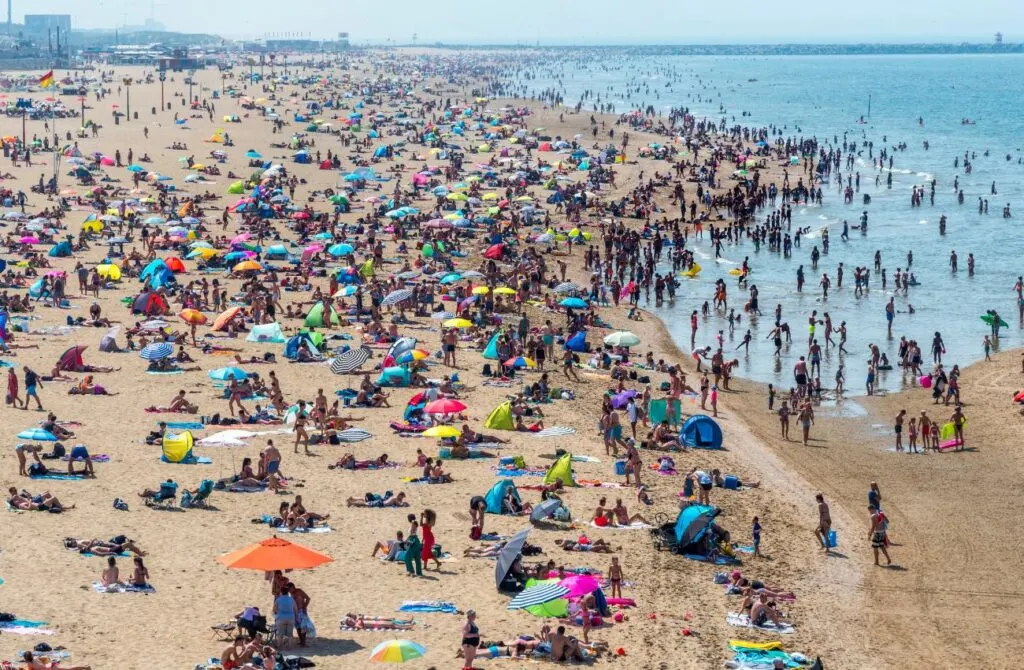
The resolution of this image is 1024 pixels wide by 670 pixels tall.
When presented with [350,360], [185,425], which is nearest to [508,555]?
[185,425]

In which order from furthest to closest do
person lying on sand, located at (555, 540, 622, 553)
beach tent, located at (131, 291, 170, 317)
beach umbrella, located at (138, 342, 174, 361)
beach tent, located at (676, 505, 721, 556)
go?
beach tent, located at (131, 291, 170, 317) → beach umbrella, located at (138, 342, 174, 361) → beach tent, located at (676, 505, 721, 556) → person lying on sand, located at (555, 540, 622, 553)

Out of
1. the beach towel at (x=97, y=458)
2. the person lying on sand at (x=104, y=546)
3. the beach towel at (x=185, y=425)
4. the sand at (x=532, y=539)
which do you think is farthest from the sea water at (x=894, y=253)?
the person lying on sand at (x=104, y=546)

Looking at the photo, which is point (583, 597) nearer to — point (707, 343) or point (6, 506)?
point (6, 506)

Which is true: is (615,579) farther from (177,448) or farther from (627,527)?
(177,448)

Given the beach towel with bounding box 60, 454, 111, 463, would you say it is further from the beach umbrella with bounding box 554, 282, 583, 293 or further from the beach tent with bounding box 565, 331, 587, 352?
the beach umbrella with bounding box 554, 282, 583, 293

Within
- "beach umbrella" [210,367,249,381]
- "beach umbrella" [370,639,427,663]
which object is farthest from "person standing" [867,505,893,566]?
"beach umbrella" [210,367,249,381]

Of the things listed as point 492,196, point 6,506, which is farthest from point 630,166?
point 6,506
